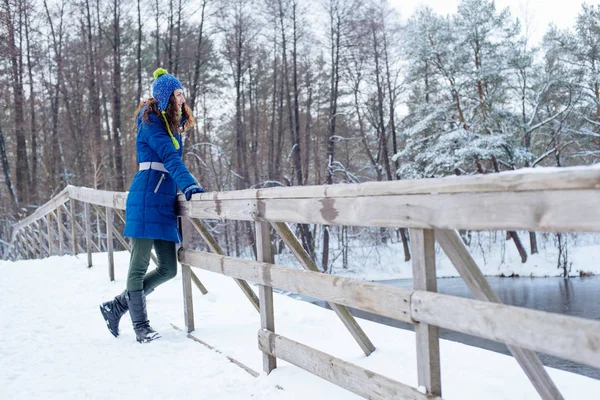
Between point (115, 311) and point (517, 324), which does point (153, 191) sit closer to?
point (115, 311)

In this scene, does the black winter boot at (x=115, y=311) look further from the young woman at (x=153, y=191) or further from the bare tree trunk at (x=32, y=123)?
the bare tree trunk at (x=32, y=123)

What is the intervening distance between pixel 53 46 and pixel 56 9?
1.43 m

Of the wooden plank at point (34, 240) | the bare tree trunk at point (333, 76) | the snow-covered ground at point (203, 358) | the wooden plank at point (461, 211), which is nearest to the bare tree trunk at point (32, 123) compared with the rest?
the wooden plank at point (34, 240)

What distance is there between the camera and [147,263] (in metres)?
3.66

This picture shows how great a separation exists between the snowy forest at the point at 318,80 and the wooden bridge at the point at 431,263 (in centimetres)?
1557

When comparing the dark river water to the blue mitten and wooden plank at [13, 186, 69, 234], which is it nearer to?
the blue mitten

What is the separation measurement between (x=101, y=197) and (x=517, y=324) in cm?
515

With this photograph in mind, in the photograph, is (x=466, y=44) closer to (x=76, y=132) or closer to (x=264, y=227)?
(x=76, y=132)

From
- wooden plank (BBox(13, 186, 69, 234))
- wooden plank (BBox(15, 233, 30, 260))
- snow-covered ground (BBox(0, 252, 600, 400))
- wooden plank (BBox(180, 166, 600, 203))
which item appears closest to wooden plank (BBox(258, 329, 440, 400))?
snow-covered ground (BBox(0, 252, 600, 400))

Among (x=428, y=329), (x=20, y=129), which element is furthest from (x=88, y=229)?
(x=20, y=129)

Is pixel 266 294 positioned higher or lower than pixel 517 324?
lower

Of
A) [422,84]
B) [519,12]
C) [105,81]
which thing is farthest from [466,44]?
[105,81]

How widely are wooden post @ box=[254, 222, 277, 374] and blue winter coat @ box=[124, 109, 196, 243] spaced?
32.0 inches

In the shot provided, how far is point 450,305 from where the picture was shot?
1.70m
